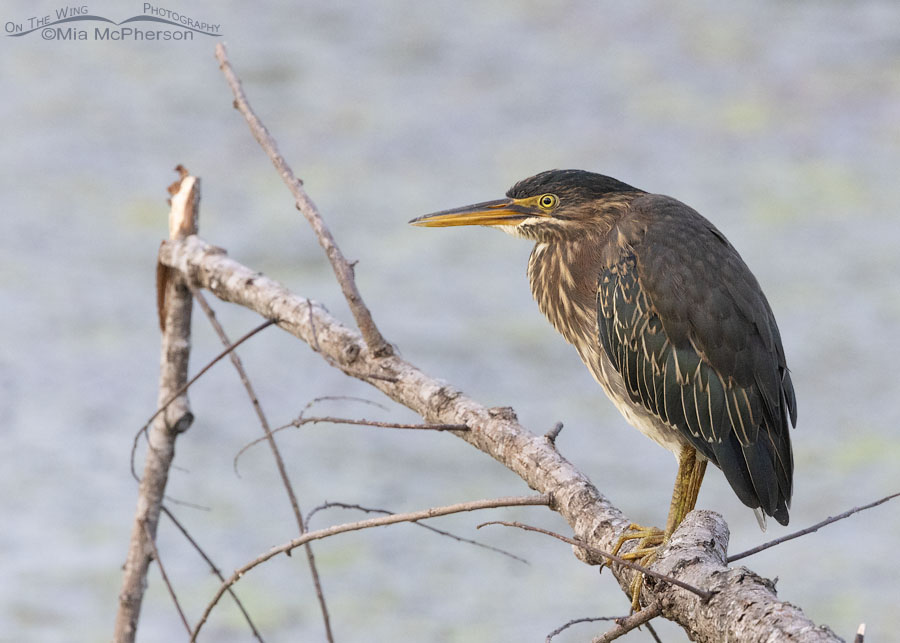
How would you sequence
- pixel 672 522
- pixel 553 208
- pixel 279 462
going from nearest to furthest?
pixel 672 522 → pixel 279 462 → pixel 553 208

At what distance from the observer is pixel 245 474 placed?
15.1ft

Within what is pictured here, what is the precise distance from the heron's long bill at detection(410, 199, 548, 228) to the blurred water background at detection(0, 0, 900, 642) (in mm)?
1557

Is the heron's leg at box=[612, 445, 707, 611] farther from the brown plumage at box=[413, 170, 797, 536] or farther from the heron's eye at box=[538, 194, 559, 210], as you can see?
the heron's eye at box=[538, 194, 559, 210]

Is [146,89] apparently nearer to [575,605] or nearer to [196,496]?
[196,496]

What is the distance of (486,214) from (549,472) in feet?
2.37

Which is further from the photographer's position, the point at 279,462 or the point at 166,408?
the point at 166,408

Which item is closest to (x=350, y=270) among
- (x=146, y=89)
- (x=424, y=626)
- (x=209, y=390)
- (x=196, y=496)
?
(x=424, y=626)

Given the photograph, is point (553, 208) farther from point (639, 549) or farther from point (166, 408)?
point (166, 408)

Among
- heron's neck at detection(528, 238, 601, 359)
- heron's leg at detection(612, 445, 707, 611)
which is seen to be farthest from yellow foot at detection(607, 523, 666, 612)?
heron's neck at detection(528, 238, 601, 359)

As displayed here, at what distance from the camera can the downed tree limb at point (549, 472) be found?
59.0 inches

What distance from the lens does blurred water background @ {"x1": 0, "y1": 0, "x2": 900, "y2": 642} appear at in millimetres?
4102

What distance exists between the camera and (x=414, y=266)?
5559 millimetres

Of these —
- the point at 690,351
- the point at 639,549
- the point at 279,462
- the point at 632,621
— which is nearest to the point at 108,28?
the point at 279,462

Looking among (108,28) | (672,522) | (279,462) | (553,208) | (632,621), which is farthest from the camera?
(108,28)
